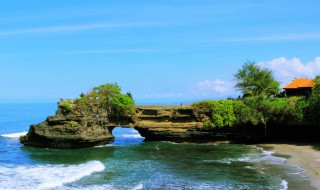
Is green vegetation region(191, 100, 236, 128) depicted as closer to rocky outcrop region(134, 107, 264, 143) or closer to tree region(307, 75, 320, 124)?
rocky outcrop region(134, 107, 264, 143)

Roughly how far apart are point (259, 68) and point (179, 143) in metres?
16.6

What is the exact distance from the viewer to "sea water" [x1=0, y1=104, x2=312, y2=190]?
2442cm

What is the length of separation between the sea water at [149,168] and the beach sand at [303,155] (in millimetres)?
647

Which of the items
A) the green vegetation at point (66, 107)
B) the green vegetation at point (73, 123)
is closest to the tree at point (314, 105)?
the green vegetation at point (73, 123)

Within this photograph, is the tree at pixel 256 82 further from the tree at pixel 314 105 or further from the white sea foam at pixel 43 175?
the white sea foam at pixel 43 175

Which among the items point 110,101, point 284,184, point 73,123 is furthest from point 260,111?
point 73,123

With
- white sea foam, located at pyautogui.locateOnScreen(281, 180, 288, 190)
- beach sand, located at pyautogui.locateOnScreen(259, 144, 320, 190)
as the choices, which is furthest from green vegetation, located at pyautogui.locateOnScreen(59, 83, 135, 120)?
white sea foam, located at pyautogui.locateOnScreen(281, 180, 288, 190)

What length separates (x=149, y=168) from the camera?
1174 inches

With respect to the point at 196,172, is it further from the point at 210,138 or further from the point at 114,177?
the point at 210,138

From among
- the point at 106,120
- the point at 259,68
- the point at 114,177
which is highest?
the point at 259,68

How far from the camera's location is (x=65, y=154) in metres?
37.8

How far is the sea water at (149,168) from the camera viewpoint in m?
24.4

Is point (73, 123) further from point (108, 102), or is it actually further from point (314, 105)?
point (314, 105)

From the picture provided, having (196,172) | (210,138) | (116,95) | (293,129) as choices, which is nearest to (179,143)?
(210,138)
